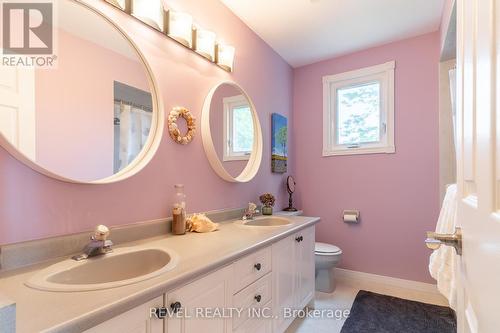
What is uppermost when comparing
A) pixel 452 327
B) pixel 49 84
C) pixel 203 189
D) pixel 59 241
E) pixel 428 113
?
pixel 428 113

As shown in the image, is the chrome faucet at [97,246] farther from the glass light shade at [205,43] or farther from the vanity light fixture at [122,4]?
the glass light shade at [205,43]

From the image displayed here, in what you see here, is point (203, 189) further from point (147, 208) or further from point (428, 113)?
point (428, 113)

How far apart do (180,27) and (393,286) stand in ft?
9.33

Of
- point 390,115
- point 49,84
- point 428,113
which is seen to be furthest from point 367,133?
point 49,84

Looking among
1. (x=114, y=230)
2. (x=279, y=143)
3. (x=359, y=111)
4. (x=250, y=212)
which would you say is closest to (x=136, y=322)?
(x=114, y=230)

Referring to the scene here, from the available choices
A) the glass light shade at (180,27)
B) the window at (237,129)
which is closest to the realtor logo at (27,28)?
the glass light shade at (180,27)

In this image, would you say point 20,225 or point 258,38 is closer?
point 20,225

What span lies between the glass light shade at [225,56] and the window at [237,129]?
0.80 feet

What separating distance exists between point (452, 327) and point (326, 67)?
2574mm

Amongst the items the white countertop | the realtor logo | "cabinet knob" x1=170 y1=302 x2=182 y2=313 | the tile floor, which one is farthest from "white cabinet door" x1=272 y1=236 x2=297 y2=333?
the realtor logo

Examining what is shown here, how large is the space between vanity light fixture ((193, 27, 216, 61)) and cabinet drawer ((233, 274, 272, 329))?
1468 millimetres

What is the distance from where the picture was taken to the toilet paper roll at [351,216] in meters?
2.63

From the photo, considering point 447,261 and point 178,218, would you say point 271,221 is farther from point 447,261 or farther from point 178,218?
point 447,261

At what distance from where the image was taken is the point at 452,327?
183 cm
